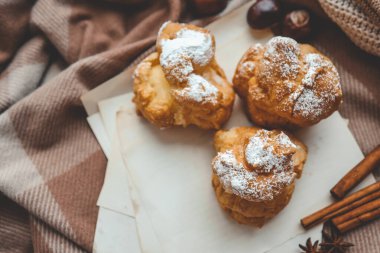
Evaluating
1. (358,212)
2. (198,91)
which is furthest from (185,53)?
(358,212)

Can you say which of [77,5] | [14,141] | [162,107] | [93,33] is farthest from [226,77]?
[14,141]

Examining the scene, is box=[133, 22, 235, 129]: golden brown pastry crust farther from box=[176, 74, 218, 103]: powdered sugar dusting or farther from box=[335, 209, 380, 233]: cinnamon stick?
box=[335, 209, 380, 233]: cinnamon stick

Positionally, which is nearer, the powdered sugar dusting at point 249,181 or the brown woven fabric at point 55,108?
the powdered sugar dusting at point 249,181

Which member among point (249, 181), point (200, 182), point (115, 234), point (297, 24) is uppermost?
point (297, 24)

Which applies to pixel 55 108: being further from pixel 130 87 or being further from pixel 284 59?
pixel 284 59

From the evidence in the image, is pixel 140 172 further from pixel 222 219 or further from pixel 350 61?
pixel 350 61

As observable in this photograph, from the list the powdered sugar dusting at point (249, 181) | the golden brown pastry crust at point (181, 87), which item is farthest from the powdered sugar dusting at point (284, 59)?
the powdered sugar dusting at point (249, 181)

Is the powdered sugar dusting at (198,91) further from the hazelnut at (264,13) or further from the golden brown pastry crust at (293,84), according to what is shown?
the hazelnut at (264,13)

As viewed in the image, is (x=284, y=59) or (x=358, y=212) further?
(x=358, y=212)
